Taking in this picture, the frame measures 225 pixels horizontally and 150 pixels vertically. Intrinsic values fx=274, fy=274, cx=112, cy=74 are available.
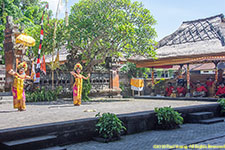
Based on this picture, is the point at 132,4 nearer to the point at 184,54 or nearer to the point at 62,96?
the point at 184,54

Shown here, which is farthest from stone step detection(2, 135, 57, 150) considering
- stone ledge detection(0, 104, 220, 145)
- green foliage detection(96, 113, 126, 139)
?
green foliage detection(96, 113, 126, 139)

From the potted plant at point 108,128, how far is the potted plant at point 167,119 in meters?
1.68

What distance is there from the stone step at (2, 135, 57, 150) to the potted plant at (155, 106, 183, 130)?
3.47 meters

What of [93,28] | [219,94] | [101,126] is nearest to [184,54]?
[219,94]

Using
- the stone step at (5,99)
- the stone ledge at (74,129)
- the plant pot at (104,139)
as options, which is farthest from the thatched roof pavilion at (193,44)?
the plant pot at (104,139)

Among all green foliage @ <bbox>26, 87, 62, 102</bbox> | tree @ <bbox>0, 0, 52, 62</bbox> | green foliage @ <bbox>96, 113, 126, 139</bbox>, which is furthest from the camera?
tree @ <bbox>0, 0, 52, 62</bbox>

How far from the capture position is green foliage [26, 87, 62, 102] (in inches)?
608

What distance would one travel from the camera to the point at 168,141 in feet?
21.1

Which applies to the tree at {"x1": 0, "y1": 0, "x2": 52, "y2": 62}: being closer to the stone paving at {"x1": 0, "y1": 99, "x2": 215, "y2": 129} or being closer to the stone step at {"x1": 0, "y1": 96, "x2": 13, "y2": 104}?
the stone step at {"x1": 0, "y1": 96, "x2": 13, "y2": 104}

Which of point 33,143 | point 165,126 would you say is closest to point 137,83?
point 165,126

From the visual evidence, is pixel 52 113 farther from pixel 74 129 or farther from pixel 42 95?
pixel 42 95

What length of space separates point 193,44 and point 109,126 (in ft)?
44.2

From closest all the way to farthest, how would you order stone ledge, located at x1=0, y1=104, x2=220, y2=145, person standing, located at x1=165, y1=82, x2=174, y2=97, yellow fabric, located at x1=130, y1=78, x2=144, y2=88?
stone ledge, located at x1=0, y1=104, x2=220, y2=145
person standing, located at x1=165, y1=82, x2=174, y2=97
yellow fabric, located at x1=130, y1=78, x2=144, y2=88

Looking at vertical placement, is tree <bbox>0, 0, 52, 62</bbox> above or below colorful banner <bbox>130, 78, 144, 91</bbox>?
above
